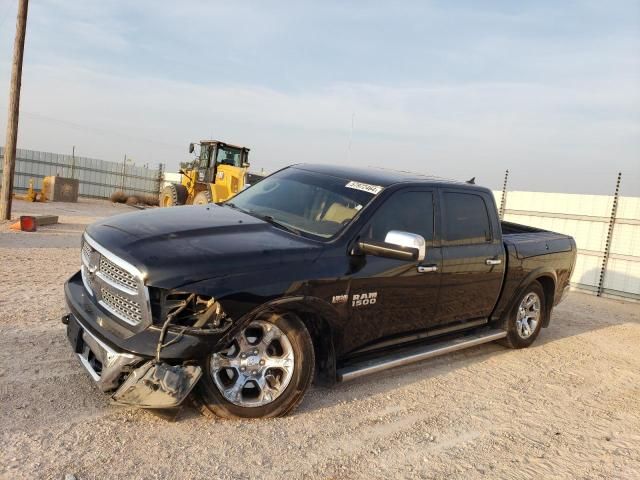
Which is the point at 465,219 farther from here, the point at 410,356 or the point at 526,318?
the point at 526,318

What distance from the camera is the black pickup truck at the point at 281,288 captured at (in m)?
3.18

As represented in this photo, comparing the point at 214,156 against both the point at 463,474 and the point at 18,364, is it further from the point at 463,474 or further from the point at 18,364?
the point at 463,474

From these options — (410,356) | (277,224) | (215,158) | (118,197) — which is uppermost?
(215,158)

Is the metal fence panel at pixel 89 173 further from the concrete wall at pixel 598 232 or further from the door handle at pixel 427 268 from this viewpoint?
the door handle at pixel 427 268

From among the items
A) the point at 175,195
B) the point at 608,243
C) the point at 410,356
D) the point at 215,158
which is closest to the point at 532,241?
the point at 410,356

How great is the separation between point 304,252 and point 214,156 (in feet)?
47.1

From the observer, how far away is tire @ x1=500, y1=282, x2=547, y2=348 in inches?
235

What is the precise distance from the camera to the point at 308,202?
4.50 meters

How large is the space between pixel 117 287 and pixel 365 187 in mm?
2163

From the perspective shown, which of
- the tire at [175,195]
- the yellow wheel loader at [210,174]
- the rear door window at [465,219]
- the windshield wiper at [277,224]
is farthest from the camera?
the tire at [175,195]

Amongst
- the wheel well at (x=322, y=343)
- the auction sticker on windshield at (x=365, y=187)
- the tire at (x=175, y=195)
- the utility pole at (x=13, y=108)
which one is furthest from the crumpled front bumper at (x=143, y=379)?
the tire at (x=175, y=195)

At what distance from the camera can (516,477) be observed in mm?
3285

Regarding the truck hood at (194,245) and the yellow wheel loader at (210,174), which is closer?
the truck hood at (194,245)

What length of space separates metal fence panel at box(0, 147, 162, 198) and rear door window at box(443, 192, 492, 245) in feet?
86.6
